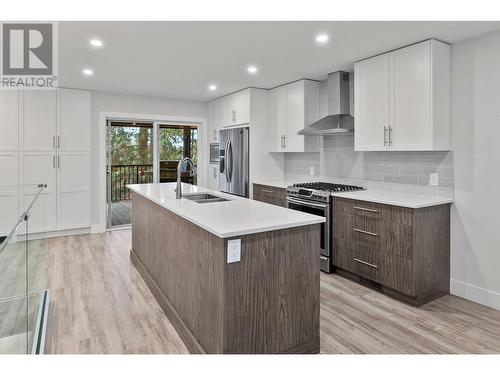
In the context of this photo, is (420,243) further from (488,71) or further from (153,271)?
(153,271)

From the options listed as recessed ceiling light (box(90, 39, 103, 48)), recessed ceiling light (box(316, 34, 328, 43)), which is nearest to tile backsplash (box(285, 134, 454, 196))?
recessed ceiling light (box(316, 34, 328, 43))

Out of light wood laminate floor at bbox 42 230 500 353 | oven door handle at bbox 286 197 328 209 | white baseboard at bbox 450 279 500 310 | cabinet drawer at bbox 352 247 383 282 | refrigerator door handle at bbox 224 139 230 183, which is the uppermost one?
refrigerator door handle at bbox 224 139 230 183

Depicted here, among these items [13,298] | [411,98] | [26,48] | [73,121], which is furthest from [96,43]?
[411,98]

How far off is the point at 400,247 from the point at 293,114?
2.51 meters

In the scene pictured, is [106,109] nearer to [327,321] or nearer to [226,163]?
[226,163]

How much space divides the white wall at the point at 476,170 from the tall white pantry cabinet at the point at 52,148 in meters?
5.19

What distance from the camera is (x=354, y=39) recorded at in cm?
307

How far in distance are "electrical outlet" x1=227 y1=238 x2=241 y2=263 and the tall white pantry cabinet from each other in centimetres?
397

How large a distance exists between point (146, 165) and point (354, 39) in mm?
4398

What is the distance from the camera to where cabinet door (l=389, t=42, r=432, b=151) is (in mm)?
3068

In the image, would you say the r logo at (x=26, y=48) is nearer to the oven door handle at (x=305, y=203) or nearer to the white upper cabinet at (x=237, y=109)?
the white upper cabinet at (x=237, y=109)

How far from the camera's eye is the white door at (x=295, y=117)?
4.64 m

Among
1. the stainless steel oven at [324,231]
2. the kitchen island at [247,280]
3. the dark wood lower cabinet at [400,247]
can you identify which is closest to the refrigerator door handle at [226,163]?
the stainless steel oven at [324,231]

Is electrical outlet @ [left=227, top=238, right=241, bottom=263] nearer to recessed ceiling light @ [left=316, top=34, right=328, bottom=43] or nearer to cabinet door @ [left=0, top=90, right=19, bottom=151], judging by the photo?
recessed ceiling light @ [left=316, top=34, right=328, bottom=43]
